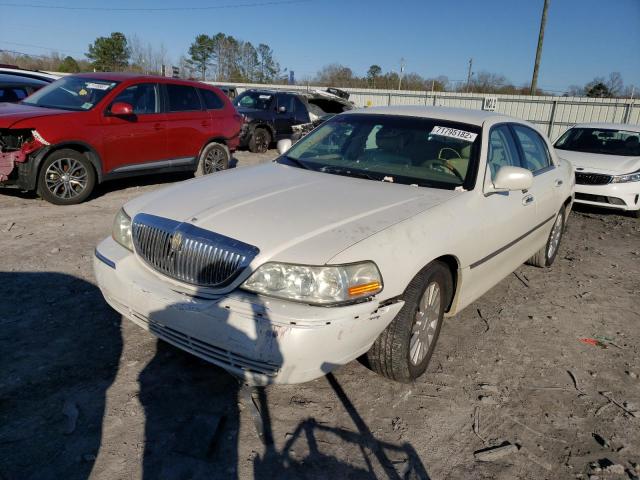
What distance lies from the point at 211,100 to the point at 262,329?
7.20 m

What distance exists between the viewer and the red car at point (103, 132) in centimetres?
634


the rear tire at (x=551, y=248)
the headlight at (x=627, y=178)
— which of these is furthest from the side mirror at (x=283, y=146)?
the headlight at (x=627, y=178)

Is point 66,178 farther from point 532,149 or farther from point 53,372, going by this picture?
point 532,149

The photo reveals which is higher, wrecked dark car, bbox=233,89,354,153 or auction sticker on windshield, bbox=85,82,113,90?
auction sticker on windshield, bbox=85,82,113,90

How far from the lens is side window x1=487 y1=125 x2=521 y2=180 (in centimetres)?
381

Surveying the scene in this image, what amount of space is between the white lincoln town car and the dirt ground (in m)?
0.34

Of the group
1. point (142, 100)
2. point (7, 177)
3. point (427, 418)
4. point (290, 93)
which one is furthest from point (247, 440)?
point (290, 93)

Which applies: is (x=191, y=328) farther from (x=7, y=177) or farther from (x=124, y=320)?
(x=7, y=177)

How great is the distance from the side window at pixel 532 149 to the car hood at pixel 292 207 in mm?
1564

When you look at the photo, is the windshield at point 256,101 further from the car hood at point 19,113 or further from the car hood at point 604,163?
the car hood at point 604,163

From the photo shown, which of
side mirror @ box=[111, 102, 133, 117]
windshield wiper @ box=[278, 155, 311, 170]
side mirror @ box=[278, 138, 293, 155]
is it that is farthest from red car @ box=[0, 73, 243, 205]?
windshield wiper @ box=[278, 155, 311, 170]

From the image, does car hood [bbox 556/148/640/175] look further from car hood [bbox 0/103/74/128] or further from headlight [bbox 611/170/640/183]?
car hood [bbox 0/103/74/128]

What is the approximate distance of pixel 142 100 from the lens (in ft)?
24.8

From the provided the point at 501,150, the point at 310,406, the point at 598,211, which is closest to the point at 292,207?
the point at 310,406
